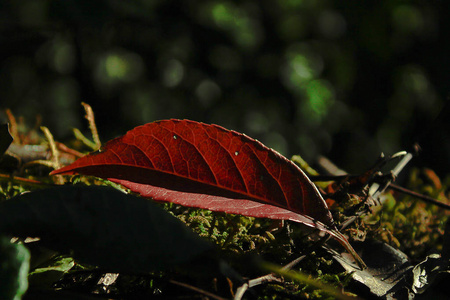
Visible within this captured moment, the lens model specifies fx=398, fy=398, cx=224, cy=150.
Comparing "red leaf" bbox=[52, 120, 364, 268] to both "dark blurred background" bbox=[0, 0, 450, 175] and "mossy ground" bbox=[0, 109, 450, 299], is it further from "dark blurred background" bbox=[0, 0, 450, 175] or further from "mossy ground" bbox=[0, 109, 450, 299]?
"dark blurred background" bbox=[0, 0, 450, 175]

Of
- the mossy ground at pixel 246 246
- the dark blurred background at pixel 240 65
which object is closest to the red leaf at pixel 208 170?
the mossy ground at pixel 246 246

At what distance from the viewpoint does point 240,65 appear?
2596 millimetres

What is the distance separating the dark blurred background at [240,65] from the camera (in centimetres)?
255

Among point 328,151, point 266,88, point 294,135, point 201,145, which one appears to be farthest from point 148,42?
point 201,145

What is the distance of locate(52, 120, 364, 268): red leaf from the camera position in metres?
0.58

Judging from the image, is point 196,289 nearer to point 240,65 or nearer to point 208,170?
point 208,170

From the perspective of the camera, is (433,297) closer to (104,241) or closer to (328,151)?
(104,241)

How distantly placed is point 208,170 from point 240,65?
209cm

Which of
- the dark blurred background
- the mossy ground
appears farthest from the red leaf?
the dark blurred background

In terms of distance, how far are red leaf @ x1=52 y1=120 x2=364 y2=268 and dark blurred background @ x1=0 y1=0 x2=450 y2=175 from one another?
6.45 feet

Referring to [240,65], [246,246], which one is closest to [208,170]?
[246,246]

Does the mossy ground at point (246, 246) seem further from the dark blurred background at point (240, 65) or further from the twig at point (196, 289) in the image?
the dark blurred background at point (240, 65)

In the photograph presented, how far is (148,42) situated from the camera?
2.59 meters

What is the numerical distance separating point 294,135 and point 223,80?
60 cm
